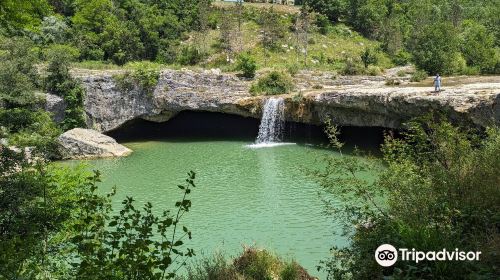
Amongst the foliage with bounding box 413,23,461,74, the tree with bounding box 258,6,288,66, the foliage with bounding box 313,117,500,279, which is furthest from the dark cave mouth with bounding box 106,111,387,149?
the foliage with bounding box 313,117,500,279

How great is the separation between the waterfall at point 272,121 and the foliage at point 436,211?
1784 centimetres

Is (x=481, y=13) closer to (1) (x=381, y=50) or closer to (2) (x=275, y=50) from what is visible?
(1) (x=381, y=50)

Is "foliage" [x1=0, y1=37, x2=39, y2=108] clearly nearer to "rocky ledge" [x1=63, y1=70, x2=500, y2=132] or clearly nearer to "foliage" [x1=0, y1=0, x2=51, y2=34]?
"rocky ledge" [x1=63, y1=70, x2=500, y2=132]

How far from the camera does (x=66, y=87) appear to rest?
26.9 m

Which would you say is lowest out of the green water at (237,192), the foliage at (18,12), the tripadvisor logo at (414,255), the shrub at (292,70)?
the green water at (237,192)

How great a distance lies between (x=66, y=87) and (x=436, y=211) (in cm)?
2543

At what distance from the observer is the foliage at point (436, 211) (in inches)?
201

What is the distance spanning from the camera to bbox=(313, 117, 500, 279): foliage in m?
5.11


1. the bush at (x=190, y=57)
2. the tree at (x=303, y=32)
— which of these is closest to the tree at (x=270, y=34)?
the tree at (x=303, y=32)

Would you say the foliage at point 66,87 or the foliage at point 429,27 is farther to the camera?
the foliage at point 429,27

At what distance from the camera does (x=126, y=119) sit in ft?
92.8

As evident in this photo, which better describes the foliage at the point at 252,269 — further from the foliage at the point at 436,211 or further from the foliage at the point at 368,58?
the foliage at the point at 368,58

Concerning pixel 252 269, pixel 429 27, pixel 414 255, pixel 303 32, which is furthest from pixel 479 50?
pixel 414 255

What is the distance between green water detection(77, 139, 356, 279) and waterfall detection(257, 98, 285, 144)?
141 cm
